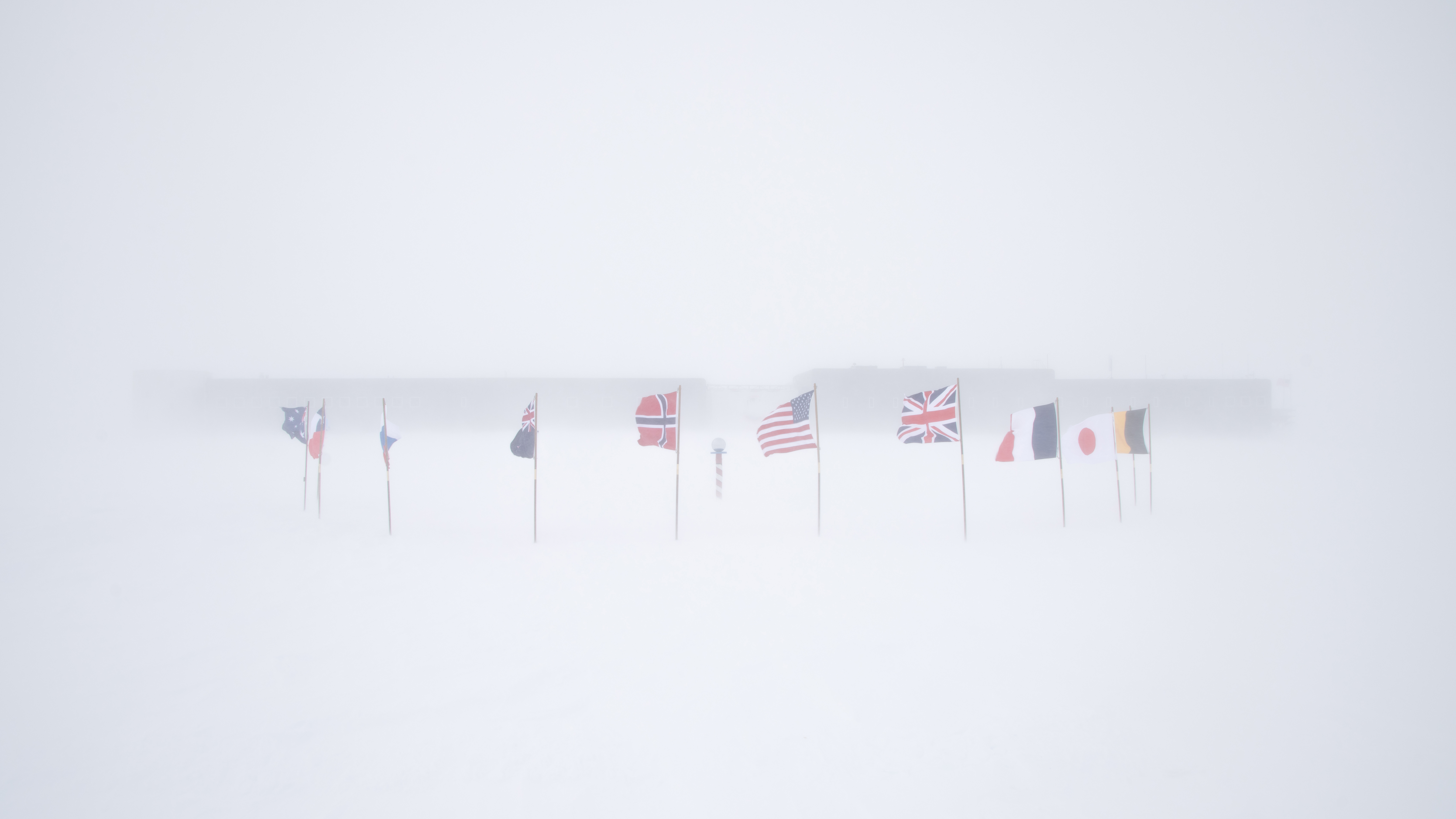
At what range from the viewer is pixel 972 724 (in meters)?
4.28

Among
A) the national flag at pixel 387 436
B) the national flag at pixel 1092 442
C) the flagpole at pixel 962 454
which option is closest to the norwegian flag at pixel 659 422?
the national flag at pixel 387 436

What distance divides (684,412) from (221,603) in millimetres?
29699

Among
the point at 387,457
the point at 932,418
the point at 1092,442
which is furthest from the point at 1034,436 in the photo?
the point at 387,457

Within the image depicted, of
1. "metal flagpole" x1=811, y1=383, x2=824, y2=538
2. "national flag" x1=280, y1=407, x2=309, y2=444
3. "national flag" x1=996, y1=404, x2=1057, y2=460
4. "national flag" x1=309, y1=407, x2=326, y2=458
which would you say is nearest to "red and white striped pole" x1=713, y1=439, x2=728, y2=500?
"metal flagpole" x1=811, y1=383, x2=824, y2=538

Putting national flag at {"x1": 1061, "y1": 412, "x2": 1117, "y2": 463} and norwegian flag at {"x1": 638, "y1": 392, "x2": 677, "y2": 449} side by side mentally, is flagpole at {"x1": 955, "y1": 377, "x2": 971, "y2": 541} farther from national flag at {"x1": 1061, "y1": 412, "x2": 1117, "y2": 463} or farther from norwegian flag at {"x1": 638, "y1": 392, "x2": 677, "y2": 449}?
norwegian flag at {"x1": 638, "y1": 392, "x2": 677, "y2": 449}

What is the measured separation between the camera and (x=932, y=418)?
10.0m

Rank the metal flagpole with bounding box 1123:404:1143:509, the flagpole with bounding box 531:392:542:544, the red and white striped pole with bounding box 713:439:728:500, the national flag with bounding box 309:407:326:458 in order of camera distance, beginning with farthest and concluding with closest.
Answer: the red and white striped pole with bounding box 713:439:728:500 < the national flag with bounding box 309:407:326:458 < the metal flagpole with bounding box 1123:404:1143:509 < the flagpole with bounding box 531:392:542:544

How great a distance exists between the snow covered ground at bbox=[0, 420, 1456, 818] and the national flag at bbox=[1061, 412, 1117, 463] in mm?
1505

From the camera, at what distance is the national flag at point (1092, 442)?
10.3m

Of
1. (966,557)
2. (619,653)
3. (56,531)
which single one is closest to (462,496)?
(56,531)

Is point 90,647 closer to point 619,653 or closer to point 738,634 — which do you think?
point 619,653

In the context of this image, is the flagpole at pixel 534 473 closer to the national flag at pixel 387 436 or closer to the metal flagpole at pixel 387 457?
the metal flagpole at pixel 387 457

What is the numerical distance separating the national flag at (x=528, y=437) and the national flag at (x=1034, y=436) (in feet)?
27.3

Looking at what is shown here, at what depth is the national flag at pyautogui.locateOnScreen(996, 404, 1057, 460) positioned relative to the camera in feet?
32.0
